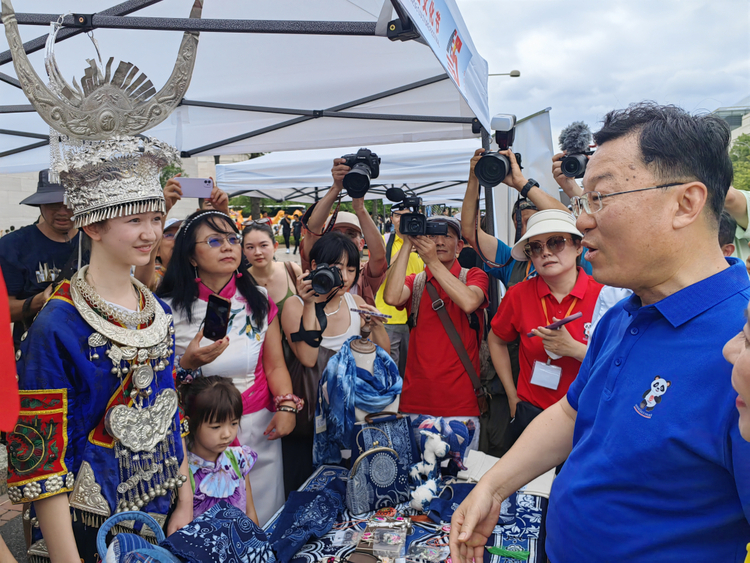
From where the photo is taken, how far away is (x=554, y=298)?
2686 millimetres

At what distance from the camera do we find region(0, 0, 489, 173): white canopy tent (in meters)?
2.40

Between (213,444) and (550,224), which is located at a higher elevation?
(550,224)

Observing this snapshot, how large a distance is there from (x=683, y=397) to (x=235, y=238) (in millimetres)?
2113

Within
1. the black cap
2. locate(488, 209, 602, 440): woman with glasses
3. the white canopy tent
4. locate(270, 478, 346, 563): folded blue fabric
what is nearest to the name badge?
locate(488, 209, 602, 440): woman with glasses

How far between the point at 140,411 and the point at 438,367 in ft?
5.86

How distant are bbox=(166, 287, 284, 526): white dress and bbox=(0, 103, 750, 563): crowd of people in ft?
0.03

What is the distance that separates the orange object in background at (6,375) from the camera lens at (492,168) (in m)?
2.37

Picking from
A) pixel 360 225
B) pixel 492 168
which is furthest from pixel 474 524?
pixel 360 225

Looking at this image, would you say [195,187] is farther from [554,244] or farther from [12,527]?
[12,527]

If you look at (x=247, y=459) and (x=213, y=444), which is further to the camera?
(x=247, y=459)

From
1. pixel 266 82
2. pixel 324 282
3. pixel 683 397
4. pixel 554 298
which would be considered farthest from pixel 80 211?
pixel 266 82

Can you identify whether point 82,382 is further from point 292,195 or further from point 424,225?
point 292,195

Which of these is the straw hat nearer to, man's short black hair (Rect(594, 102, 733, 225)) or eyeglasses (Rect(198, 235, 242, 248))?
man's short black hair (Rect(594, 102, 733, 225))

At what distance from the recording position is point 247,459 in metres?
2.40
